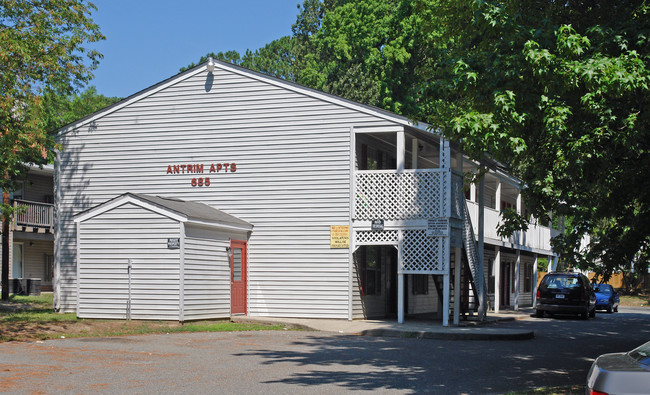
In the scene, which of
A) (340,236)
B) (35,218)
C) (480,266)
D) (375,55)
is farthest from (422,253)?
(375,55)

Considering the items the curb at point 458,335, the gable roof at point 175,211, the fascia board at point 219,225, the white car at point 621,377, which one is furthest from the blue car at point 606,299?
the white car at point 621,377

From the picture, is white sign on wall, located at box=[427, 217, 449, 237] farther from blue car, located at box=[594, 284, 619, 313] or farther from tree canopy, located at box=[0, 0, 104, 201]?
blue car, located at box=[594, 284, 619, 313]

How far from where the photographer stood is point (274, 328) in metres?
20.2

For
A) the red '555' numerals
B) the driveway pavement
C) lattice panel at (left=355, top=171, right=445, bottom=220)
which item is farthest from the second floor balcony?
the red '555' numerals

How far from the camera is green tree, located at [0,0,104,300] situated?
2052 cm

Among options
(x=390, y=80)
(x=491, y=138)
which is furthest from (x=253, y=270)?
(x=390, y=80)

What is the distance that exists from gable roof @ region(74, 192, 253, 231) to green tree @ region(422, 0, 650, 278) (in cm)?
927

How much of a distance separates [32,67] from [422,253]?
40.6 feet

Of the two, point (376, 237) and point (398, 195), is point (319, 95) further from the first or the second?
point (376, 237)

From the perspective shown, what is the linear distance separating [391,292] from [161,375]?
608 inches

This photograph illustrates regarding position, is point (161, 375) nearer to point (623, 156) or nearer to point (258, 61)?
point (623, 156)

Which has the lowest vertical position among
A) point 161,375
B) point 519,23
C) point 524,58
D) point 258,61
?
point 161,375

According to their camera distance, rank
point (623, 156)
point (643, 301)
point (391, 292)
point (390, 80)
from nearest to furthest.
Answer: point (623, 156) < point (391, 292) < point (390, 80) < point (643, 301)

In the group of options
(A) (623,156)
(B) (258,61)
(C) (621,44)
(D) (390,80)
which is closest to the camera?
(C) (621,44)
